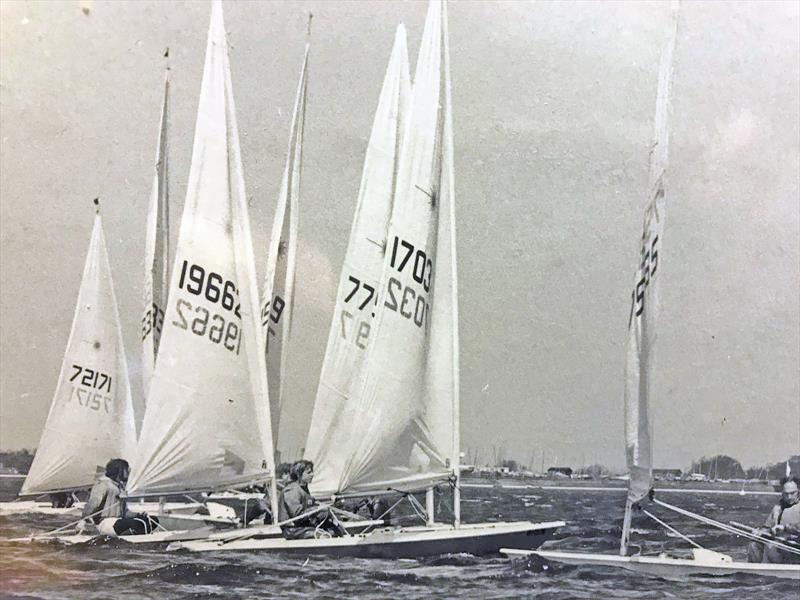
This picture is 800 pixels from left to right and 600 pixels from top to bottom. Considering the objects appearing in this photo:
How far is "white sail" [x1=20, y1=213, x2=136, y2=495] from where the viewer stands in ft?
27.3

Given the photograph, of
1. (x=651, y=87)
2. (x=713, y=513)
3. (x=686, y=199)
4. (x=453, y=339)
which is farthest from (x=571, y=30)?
(x=713, y=513)

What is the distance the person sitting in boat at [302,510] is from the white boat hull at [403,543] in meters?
0.15

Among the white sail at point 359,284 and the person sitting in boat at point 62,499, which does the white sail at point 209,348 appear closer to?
the white sail at point 359,284

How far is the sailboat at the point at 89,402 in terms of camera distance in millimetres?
8293

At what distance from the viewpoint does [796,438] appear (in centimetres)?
788

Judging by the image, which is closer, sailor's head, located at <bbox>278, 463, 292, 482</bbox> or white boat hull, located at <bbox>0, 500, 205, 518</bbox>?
white boat hull, located at <bbox>0, 500, 205, 518</bbox>

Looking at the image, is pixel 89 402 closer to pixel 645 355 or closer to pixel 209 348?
pixel 209 348

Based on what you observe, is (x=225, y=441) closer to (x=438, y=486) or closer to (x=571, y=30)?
(x=438, y=486)

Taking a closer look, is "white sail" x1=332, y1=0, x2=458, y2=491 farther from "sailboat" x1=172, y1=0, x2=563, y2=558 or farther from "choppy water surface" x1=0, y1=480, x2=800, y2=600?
"choppy water surface" x1=0, y1=480, x2=800, y2=600

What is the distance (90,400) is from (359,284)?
224 centimetres

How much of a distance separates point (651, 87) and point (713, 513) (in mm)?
3513

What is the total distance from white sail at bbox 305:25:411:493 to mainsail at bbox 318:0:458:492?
710 millimetres

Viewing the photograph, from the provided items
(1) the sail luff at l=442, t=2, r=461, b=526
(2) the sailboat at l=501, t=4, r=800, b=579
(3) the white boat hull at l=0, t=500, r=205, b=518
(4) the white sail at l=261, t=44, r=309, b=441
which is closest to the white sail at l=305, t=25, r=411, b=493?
(4) the white sail at l=261, t=44, r=309, b=441

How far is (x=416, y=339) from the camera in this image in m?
7.72
